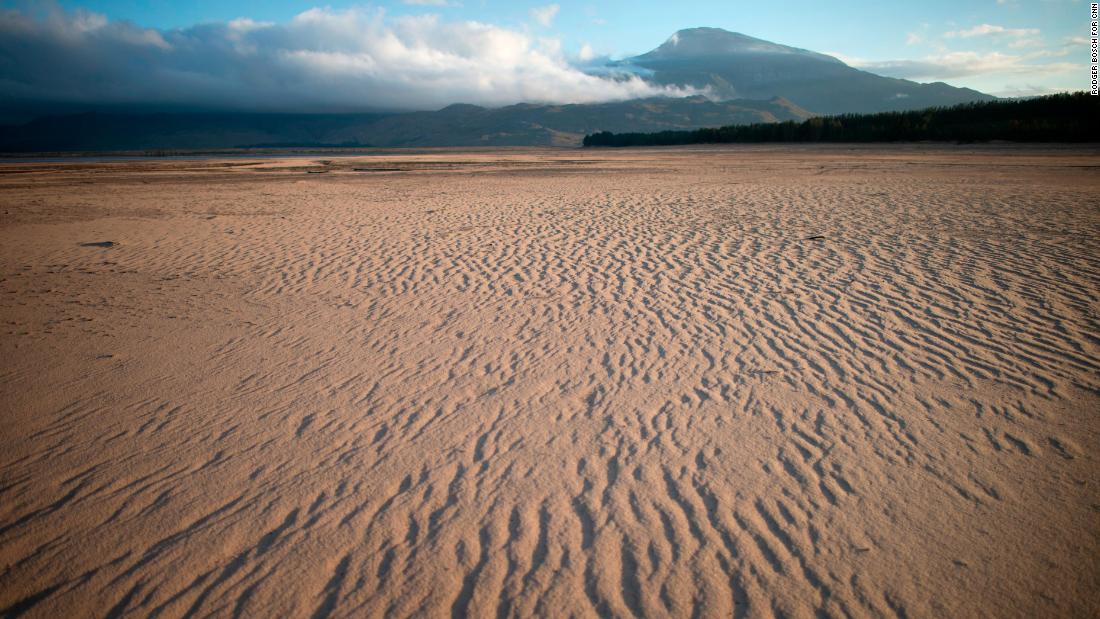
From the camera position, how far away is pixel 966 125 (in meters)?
37.8

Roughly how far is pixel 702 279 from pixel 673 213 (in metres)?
5.59

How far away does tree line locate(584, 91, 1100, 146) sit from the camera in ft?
106

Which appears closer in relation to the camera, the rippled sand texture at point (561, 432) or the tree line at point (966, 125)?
the rippled sand texture at point (561, 432)

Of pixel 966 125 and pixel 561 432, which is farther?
pixel 966 125

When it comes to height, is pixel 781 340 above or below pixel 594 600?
above

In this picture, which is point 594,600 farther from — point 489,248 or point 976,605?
point 489,248

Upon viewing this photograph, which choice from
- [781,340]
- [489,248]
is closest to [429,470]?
[781,340]

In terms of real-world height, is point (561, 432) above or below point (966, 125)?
below

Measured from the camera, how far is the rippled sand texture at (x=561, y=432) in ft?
8.73

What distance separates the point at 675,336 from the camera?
18.3 ft

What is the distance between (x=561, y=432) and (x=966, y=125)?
48.9m

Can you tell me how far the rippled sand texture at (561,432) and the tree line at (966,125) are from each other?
3409 centimetres

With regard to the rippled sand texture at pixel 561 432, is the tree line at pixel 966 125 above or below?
above

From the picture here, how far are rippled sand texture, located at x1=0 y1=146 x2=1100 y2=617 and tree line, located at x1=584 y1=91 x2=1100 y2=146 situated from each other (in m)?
34.1
